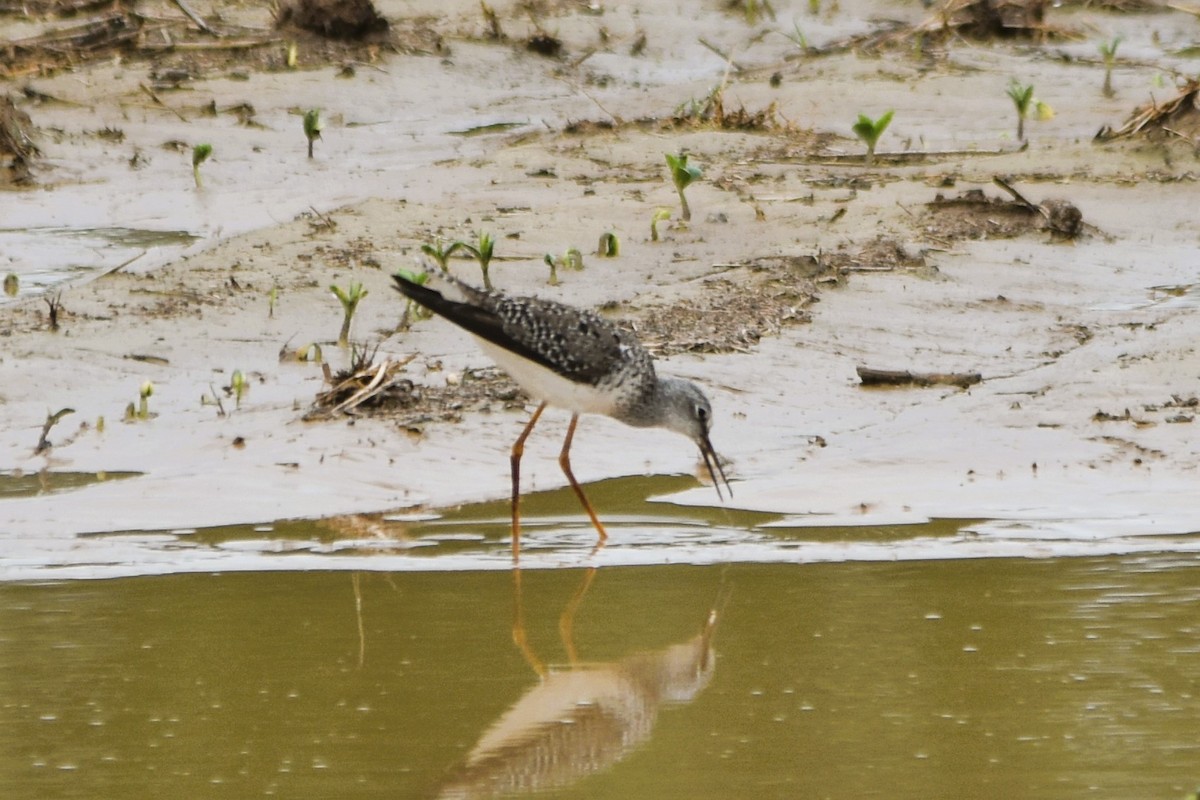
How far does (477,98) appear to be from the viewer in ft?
49.1

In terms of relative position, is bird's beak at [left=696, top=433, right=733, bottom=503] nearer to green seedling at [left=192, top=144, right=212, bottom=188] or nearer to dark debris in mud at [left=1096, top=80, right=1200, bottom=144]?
green seedling at [left=192, top=144, right=212, bottom=188]

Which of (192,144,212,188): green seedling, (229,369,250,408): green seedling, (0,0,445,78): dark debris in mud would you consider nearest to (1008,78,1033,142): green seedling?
(0,0,445,78): dark debris in mud

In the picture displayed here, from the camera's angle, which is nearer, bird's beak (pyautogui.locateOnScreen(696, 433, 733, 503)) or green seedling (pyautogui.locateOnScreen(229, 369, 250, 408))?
bird's beak (pyautogui.locateOnScreen(696, 433, 733, 503))

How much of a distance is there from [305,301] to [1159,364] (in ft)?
13.7

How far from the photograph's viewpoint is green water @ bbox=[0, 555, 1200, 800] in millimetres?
4410

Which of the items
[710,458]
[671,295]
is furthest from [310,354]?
[710,458]

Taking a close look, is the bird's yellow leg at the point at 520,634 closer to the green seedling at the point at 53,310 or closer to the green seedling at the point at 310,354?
the green seedling at the point at 310,354

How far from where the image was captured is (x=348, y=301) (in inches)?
342

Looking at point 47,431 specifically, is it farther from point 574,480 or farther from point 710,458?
point 710,458

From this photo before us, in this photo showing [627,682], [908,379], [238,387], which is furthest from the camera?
[908,379]

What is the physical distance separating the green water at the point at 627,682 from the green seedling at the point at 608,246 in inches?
162

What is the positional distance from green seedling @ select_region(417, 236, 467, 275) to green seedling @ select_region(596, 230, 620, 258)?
34.5 inches

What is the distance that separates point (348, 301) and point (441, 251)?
1.01m

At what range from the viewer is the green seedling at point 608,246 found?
10281 millimetres
